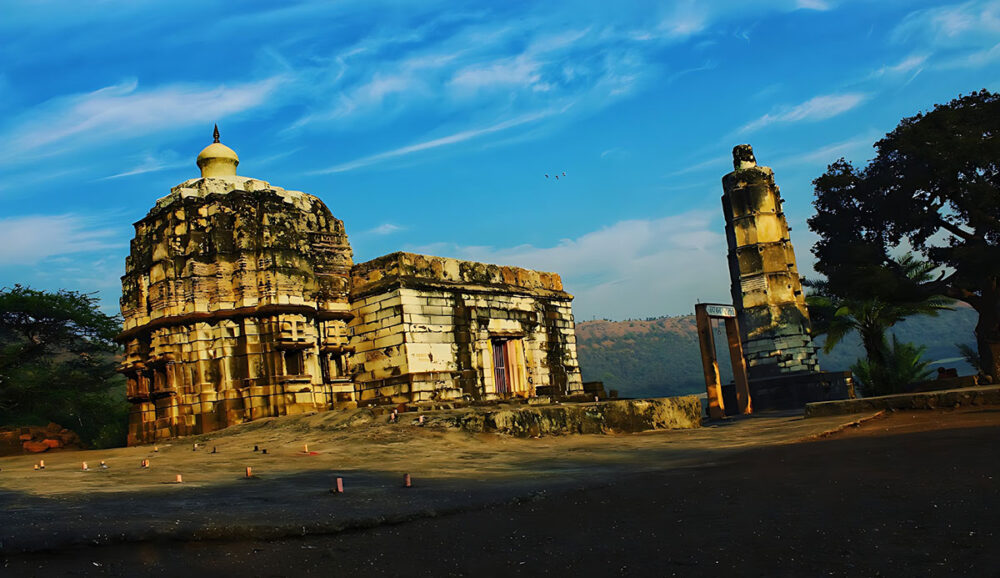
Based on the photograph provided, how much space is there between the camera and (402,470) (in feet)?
30.1

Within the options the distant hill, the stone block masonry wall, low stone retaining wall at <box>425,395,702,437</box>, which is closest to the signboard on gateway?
the stone block masonry wall

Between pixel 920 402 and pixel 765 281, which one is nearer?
pixel 920 402

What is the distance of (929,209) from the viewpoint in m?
26.2

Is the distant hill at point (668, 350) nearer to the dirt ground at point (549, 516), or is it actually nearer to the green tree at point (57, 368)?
the green tree at point (57, 368)

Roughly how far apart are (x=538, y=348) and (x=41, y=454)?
1078 centimetres

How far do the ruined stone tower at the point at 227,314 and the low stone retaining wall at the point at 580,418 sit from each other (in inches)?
176

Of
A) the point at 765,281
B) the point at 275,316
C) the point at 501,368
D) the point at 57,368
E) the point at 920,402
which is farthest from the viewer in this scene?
the point at 57,368

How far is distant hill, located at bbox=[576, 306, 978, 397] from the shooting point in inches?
3605

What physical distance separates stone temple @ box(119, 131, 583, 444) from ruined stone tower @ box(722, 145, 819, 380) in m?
8.63

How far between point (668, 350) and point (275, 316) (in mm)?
92598

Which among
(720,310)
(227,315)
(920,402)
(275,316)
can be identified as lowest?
(920,402)

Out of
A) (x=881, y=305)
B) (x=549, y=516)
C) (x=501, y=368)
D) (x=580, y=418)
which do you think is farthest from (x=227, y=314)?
(x=881, y=305)

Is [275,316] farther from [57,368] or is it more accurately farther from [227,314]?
[57,368]

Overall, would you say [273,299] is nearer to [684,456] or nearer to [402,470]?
[402,470]
